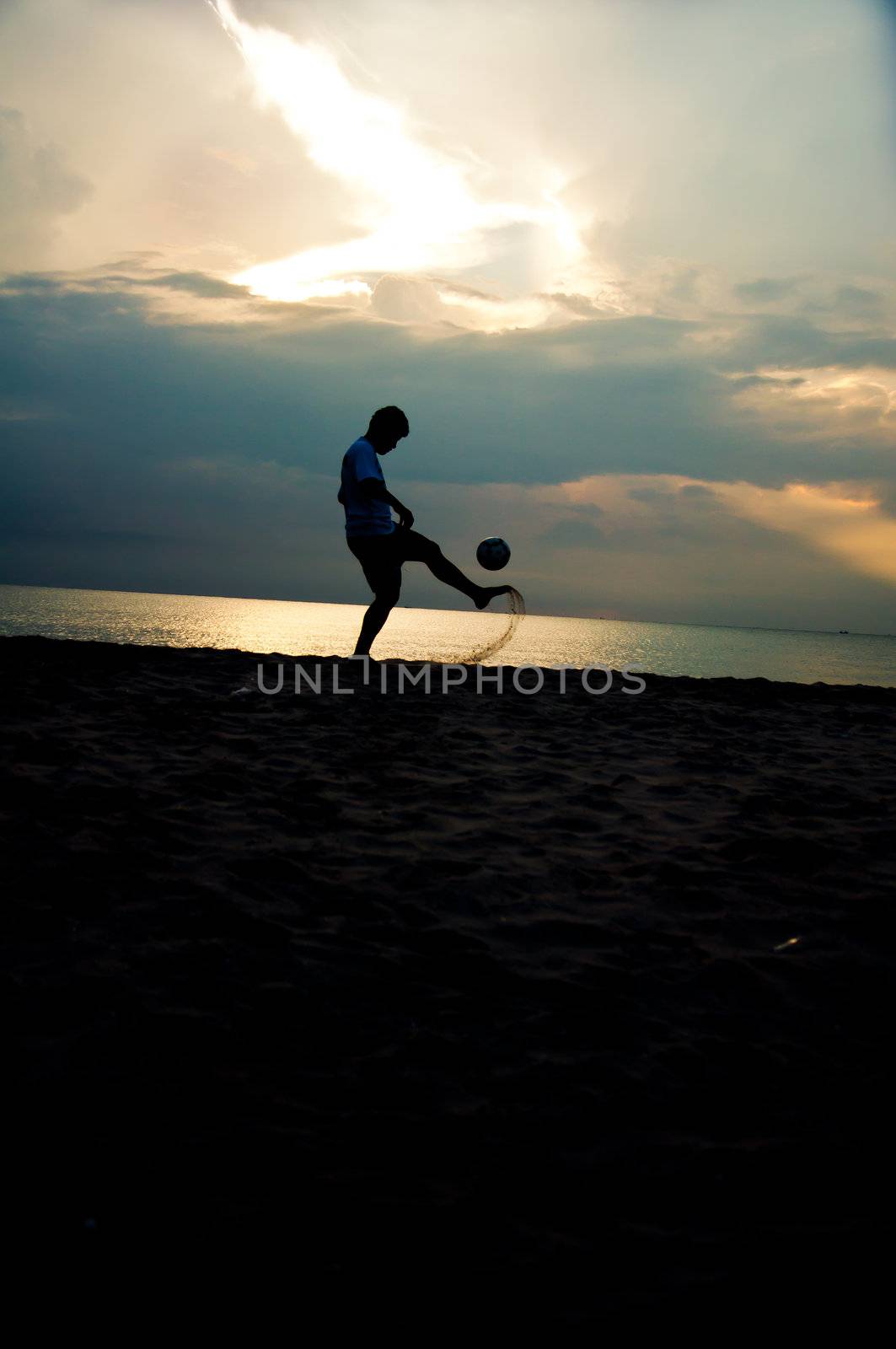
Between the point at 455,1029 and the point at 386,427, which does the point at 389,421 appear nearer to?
the point at 386,427

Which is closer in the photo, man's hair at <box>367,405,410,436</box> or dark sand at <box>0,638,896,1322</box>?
dark sand at <box>0,638,896,1322</box>

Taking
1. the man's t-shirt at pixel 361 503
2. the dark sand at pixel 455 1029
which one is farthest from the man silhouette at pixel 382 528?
the dark sand at pixel 455 1029

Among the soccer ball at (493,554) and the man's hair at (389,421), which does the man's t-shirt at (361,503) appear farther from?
the soccer ball at (493,554)

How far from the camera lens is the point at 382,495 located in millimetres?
8406

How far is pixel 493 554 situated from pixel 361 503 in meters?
1.86

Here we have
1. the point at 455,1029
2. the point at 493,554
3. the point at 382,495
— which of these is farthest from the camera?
the point at 493,554

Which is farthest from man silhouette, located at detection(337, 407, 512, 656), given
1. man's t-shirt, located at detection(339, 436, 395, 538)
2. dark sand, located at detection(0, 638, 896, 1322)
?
dark sand, located at detection(0, 638, 896, 1322)

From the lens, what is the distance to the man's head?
8617 mm

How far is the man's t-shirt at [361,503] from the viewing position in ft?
27.5

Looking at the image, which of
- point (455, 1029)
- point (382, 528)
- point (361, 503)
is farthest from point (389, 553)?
point (455, 1029)

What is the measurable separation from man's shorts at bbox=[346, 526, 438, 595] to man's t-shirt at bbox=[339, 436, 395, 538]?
0.08m

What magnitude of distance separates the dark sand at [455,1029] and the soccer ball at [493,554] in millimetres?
4277

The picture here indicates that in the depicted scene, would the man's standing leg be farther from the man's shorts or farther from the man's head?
the man's head

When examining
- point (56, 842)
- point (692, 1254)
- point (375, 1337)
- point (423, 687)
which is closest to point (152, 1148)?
point (375, 1337)
